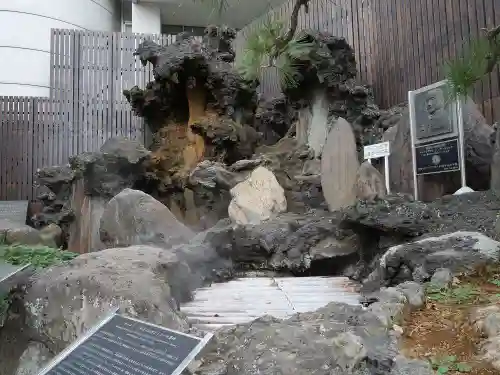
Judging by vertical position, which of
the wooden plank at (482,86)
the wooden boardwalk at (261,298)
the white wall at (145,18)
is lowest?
the wooden boardwalk at (261,298)

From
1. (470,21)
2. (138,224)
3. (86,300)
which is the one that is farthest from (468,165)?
(86,300)

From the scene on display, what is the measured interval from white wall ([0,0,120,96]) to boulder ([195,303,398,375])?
11.8 m

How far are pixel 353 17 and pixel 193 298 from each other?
8092 mm

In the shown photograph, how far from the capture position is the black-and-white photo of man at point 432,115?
5.41 metres

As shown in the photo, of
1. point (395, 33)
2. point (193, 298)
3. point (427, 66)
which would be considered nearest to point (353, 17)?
point (395, 33)

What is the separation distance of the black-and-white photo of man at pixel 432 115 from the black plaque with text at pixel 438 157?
15cm

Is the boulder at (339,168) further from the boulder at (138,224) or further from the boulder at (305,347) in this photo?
the boulder at (305,347)

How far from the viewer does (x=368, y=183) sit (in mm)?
5242

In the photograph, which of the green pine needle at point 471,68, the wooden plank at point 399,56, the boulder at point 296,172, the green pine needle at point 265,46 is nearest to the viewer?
the green pine needle at point 471,68

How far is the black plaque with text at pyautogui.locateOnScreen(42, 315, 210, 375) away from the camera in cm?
171

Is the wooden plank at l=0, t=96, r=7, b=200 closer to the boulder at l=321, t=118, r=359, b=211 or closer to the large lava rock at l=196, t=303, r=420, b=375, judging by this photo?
the boulder at l=321, t=118, r=359, b=211

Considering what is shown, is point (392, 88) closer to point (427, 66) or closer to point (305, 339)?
point (427, 66)

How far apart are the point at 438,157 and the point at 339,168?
3.84 ft

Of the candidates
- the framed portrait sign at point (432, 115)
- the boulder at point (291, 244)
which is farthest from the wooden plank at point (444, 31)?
the boulder at point (291, 244)
